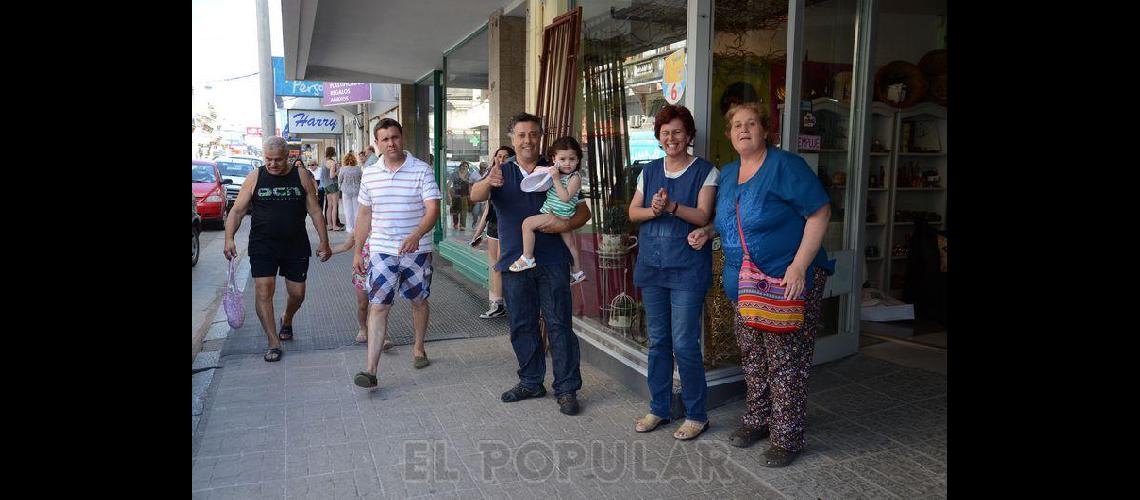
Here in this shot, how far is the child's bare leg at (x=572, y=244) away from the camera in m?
4.44

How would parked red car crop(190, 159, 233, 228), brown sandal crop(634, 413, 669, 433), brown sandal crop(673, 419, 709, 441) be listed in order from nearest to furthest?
brown sandal crop(673, 419, 709, 441), brown sandal crop(634, 413, 669, 433), parked red car crop(190, 159, 233, 228)

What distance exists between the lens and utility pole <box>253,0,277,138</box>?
12.4 meters

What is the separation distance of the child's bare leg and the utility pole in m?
9.50

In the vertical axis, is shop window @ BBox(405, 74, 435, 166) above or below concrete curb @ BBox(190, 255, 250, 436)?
above

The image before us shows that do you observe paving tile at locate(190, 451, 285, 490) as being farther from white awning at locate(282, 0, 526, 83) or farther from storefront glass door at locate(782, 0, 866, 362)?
white awning at locate(282, 0, 526, 83)

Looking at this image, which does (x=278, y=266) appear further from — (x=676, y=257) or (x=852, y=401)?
(x=852, y=401)

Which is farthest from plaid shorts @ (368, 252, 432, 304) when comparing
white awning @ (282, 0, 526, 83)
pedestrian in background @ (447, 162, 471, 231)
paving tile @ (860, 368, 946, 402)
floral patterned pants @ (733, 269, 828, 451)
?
pedestrian in background @ (447, 162, 471, 231)

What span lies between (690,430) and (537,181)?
1649 millimetres

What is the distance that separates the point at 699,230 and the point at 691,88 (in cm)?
102

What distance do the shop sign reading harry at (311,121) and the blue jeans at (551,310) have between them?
76.2ft

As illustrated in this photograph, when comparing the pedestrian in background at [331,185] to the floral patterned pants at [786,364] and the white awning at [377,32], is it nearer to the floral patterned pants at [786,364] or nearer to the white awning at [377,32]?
the white awning at [377,32]
